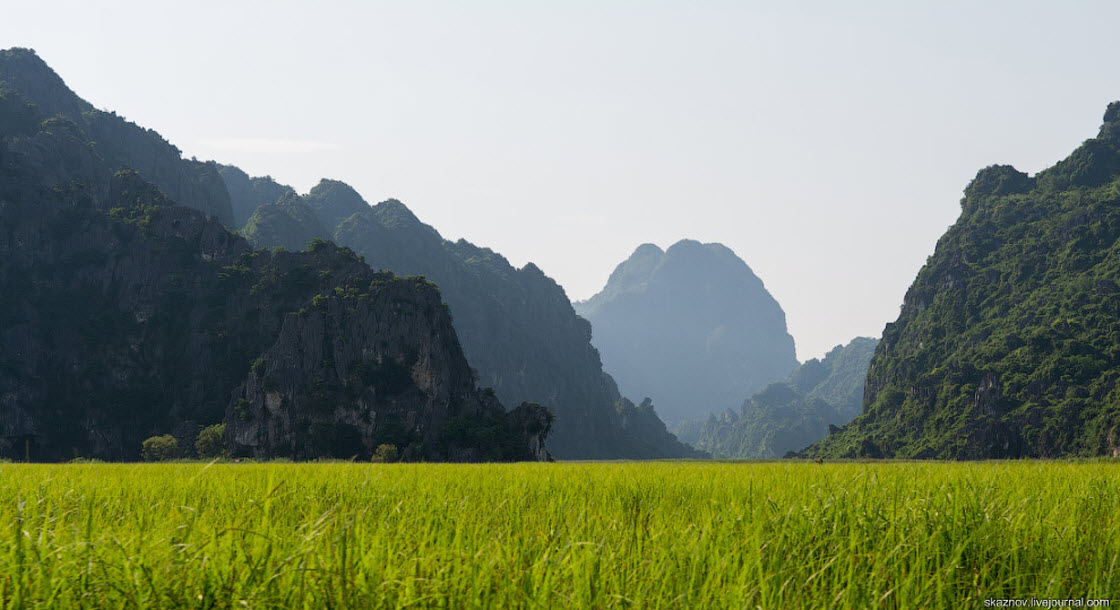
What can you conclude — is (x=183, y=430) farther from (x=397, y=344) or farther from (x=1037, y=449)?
(x=1037, y=449)

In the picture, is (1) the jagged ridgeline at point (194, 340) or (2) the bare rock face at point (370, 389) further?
(1) the jagged ridgeline at point (194, 340)

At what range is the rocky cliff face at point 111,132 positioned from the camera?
181 metres

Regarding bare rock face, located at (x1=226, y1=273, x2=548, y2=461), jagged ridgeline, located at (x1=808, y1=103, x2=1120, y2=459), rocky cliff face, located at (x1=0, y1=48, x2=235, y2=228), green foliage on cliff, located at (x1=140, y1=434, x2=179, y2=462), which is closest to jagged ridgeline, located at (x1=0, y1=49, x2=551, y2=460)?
bare rock face, located at (x1=226, y1=273, x2=548, y2=461)

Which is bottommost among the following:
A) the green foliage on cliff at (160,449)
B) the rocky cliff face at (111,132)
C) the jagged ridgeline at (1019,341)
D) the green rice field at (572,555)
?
the green foliage on cliff at (160,449)

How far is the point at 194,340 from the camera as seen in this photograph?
124 meters

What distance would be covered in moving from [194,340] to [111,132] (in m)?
96.2

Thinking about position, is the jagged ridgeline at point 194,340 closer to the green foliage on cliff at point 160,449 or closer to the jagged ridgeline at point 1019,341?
the green foliage on cliff at point 160,449

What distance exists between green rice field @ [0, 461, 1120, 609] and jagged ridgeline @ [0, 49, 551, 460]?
9079 centimetres

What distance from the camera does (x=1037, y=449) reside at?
409ft

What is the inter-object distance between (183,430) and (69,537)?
391ft

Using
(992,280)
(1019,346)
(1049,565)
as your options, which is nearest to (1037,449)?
(1019,346)

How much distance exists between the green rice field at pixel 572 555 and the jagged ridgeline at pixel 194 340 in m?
90.8

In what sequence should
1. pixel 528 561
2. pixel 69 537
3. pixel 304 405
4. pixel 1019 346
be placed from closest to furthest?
pixel 528 561 < pixel 69 537 < pixel 304 405 < pixel 1019 346

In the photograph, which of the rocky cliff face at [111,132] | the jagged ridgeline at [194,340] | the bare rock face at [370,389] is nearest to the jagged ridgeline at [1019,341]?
the jagged ridgeline at [194,340]
